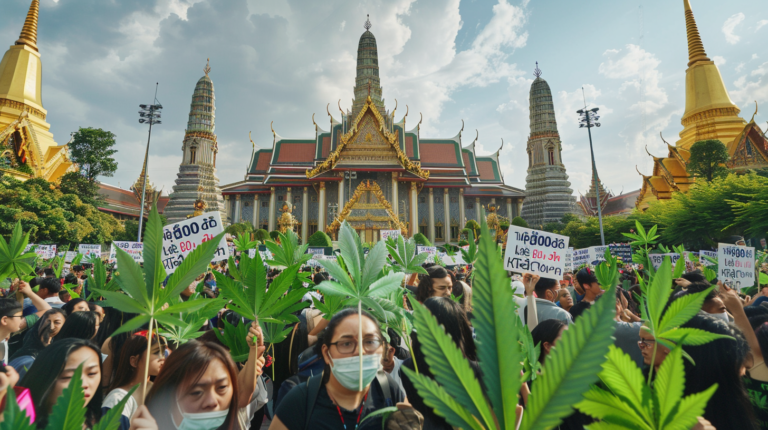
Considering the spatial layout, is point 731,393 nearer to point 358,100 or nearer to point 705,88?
point 705,88

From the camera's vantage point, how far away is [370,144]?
27234mm

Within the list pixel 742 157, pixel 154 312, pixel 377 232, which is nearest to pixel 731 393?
pixel 154 312

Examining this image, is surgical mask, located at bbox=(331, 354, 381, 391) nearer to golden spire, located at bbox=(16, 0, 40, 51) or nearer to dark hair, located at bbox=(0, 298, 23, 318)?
dark hair, located at bbox=(0, 298, 23, 318)

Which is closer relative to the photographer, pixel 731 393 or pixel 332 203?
pixel 731 393

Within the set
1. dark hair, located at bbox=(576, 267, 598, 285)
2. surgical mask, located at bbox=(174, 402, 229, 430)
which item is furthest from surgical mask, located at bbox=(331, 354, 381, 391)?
dark hair, located at bbox=(576, 267, 598, 285)

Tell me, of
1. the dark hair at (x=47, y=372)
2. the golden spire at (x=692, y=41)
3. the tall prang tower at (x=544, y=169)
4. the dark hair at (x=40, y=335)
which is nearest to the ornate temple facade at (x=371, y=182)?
the tall prang tower at (x=544, y=169)

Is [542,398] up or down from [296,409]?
up

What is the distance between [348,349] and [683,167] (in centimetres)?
2788

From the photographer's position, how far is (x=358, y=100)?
33.1 m

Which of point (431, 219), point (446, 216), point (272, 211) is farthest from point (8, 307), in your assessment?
point (446, 216)

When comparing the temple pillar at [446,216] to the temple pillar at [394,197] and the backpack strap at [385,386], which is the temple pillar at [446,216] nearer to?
the temple pillar at [394,197]

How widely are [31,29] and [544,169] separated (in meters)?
39.2

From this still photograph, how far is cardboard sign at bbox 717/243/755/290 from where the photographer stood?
442 cm

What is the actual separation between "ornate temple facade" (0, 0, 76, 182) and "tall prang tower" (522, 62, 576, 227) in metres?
32.4
